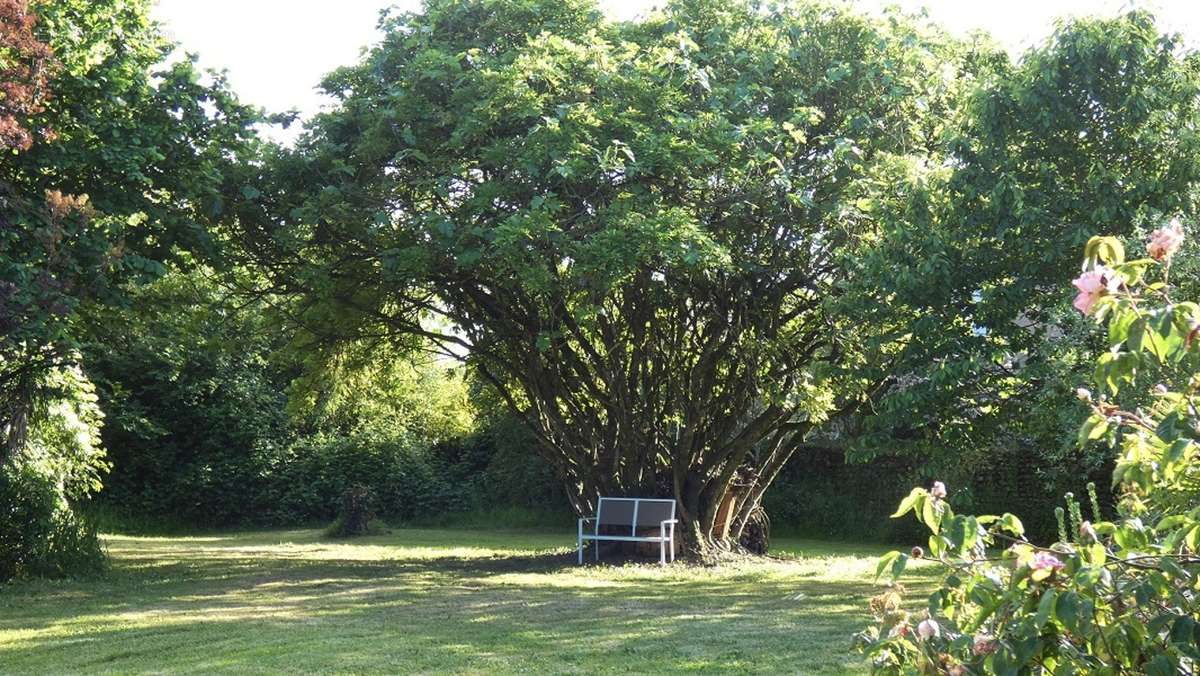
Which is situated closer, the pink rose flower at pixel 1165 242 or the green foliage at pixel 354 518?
the pink rose flower at pixel 1165 242

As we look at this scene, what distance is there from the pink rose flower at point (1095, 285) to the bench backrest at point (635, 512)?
1192 centimetres

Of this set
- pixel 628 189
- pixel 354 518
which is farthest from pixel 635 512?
pixel 354 518

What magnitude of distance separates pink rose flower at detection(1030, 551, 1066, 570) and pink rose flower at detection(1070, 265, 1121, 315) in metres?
0.63

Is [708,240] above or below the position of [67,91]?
below

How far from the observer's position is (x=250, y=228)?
44.8 feet

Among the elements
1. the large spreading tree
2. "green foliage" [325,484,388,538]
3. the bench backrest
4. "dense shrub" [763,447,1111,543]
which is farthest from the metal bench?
"green foliage" [325,484,388,538]

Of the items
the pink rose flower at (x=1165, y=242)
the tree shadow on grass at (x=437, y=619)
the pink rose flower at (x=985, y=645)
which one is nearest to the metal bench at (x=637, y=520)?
the tree shadow on grass at (x=437, y=619)

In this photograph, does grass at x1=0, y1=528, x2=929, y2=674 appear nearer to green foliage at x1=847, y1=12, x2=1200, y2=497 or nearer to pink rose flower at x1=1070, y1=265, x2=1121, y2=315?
green foliage at x1=847, y1=12, x2=1200, y2=497

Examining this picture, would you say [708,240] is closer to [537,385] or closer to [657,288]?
[657,288]

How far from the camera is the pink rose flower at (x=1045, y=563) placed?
2912 millimetres

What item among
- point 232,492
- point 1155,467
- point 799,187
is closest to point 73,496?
point 799,187

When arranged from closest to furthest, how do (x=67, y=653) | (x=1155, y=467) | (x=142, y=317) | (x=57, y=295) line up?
1. (x=1155, y=467)
2. (x=67, y=653)
3. (x=57, y=295)
4. (x=142, y=317)

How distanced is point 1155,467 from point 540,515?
863 inches

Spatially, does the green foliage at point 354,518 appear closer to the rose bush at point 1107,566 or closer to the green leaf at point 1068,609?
the rose bush at point 1107,566
